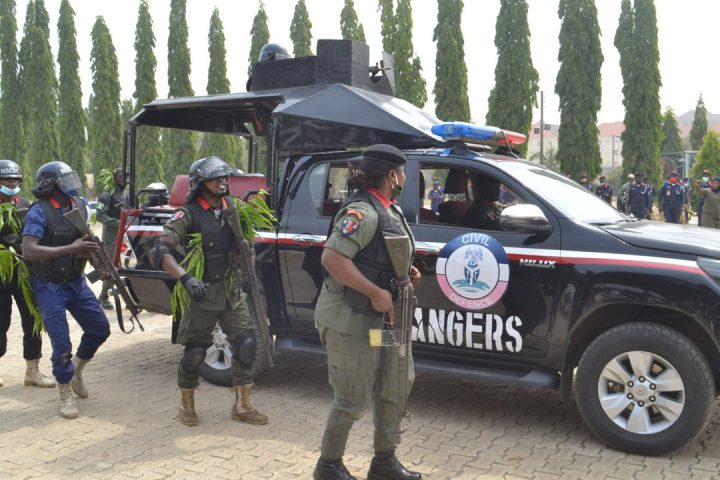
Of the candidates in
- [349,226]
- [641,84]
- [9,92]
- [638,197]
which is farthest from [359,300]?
[9,92]

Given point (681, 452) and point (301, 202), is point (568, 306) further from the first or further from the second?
point (301, 202)

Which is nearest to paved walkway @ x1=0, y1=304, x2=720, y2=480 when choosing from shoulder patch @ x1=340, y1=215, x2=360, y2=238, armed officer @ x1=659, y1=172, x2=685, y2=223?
shoulder patch @ x1=340, y1=215, x2=360, y2=238

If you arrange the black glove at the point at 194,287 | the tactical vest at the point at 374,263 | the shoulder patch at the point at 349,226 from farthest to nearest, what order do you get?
the black glove at the point at 194,287, the tactical vest at the point at 374,263, the shoulder patch at the point at 349,226

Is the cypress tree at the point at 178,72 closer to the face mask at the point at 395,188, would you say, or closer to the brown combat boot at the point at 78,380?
the brown combat boot at the point at 78,380

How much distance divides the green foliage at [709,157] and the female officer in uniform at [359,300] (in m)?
33.2

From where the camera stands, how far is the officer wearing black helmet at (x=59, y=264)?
4.95m

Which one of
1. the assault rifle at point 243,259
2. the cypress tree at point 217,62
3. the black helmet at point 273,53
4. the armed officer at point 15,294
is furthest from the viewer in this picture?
the cypress tree at point 217,62

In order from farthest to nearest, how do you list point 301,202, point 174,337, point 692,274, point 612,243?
1. point 174,337
2. point 301,202
3. point 612,243
4. point 692,274

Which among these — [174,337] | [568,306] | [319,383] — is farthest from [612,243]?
[174,337]

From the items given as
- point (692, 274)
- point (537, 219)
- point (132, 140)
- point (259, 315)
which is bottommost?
point (259, 315)

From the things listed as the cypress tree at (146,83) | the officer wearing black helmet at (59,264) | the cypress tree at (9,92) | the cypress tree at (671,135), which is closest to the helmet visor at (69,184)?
the officer wearing black helmet at (59,264)

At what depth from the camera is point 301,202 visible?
5402 millimetres

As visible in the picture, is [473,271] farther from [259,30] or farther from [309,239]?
[259,30]

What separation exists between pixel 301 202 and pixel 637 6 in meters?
26.1
